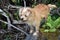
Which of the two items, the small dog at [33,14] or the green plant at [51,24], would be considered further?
the green plant at [51,24]

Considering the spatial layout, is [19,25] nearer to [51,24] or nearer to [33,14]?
[51,24]

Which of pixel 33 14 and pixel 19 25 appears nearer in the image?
pixel 33 14

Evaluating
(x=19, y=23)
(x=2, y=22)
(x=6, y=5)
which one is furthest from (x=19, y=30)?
(x=6, y=5)

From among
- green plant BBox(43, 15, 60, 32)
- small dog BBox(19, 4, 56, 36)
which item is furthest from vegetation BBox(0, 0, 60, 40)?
small dog BBox(19, 4, 56, 36)

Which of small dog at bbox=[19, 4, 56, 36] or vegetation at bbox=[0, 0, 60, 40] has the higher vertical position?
small dog at bbox=[19, 4, 56, 36]

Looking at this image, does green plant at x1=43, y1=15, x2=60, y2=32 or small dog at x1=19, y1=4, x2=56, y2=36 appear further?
green plant at x1=43, y1=15, x2=60, y2=32

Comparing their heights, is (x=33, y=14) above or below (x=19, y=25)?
above

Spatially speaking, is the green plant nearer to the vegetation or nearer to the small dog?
the vegetation

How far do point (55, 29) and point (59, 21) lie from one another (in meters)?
0.16

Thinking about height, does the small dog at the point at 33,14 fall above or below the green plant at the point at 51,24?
above

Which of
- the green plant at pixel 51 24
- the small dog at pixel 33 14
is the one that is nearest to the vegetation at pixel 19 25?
the green plant at pixel 51 24

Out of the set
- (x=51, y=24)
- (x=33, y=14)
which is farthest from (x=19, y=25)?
(x=33, y=14)

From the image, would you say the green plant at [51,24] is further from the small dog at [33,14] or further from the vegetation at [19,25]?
the small dog at [33,14]

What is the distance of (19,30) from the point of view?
3.01 m
